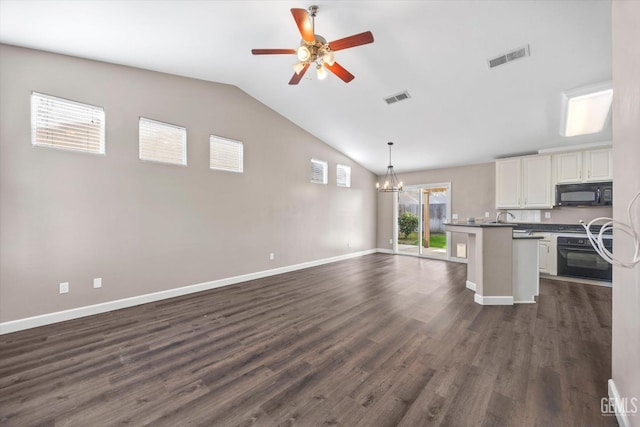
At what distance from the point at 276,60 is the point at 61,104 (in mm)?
2830

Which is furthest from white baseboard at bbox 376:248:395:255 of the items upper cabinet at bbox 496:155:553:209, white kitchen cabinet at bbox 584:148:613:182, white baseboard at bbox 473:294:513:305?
white kitchen cabinet at bbox 584:148:613:182

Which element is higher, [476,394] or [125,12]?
[125,12]

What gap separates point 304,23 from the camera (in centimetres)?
227

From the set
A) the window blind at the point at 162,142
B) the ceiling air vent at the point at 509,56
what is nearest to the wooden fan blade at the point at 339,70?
the ceiling air vent at the point at 509,56

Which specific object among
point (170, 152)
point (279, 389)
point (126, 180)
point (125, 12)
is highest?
point (125, 12)

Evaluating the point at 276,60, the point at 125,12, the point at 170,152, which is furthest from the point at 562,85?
the point at 170,152

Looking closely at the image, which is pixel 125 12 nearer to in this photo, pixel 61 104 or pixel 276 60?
pixel 61 104

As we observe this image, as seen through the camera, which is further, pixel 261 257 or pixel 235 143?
pixel 261 257

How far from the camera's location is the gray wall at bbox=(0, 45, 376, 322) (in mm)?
2836

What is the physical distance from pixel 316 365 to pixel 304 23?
307 centimetres

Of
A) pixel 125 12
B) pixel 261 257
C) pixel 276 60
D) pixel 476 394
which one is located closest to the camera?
pixel 476 394

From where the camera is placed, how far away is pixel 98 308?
326cm

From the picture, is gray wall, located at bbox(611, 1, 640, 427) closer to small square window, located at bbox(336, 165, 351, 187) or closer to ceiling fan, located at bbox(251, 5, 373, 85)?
ceiling fan, located at bbox(251, 5, 373, 85)

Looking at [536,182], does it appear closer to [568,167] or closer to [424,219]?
[568,167]
